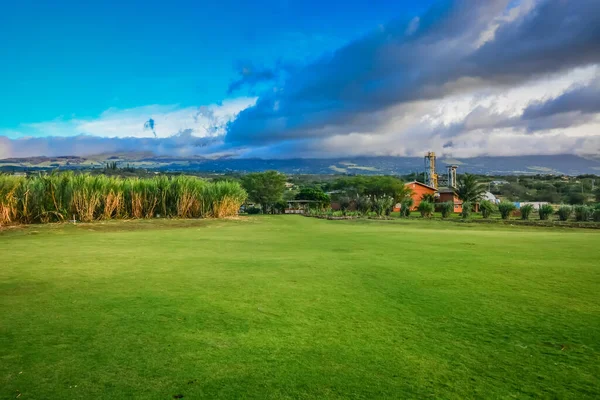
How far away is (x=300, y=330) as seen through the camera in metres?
5.08

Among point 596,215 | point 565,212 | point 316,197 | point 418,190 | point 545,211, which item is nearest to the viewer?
point 596,215

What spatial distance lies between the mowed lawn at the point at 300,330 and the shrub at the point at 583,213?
76.3ft

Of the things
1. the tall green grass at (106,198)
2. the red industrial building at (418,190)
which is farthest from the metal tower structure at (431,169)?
the tall green grass at (106,198)

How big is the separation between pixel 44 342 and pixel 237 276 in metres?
3.97

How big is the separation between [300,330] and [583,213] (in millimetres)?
31038

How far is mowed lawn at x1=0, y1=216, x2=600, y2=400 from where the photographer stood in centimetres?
372

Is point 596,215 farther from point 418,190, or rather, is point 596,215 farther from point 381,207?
point 418,190

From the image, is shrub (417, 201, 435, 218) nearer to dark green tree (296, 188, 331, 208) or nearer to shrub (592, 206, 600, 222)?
shrub (592, 206, 600, 222)

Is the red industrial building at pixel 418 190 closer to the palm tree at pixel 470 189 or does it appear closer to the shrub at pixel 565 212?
the palm tree at pixel 470 189

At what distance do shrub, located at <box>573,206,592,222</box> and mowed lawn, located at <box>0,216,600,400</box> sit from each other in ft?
76.3

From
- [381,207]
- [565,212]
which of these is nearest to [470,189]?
[381,207]

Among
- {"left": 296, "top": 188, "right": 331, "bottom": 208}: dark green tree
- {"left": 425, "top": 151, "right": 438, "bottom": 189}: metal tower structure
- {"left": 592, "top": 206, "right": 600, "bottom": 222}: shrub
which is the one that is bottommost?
{"left": 592, "top": 206, "right": 600, "bottom": 222}: shrub

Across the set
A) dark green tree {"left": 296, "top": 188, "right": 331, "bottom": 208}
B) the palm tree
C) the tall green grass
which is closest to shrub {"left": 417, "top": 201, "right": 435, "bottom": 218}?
the palm tree

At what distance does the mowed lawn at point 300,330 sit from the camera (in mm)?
3717
